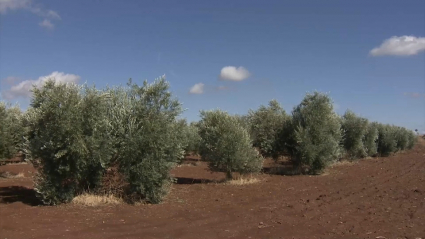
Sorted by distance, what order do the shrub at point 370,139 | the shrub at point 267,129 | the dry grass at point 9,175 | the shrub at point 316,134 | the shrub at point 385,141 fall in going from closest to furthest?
the dry grass at point 9,175
the shrub at point 316,134
the shrub at point 267,129
the shrub at point 370,139
the shrub at point 385,141

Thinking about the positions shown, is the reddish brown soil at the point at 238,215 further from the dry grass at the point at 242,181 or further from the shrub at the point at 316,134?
the shrub at the point at 316,134

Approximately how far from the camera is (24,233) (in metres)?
10.2

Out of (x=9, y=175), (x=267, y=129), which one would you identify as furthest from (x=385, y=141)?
(x=9, y=175)

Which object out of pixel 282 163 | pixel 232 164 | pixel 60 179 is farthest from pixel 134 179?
pixel 282 163

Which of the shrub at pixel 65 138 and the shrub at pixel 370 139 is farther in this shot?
the shrub at pixel 370 139

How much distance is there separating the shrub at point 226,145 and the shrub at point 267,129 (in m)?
5.96

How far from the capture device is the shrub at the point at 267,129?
94.7ft

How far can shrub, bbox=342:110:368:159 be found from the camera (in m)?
37.7

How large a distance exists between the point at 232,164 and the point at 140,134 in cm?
828

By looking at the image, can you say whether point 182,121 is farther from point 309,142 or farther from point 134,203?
point 309,142

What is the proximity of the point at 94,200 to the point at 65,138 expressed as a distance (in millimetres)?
2670

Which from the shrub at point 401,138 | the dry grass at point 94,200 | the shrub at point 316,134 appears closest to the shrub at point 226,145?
the shrub at point 316,134

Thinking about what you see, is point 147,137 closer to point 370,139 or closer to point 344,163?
point 344,163

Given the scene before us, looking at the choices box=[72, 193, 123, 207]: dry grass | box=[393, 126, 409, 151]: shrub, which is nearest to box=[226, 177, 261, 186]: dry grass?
box=[72, 193, 123, 207]: dry grass
